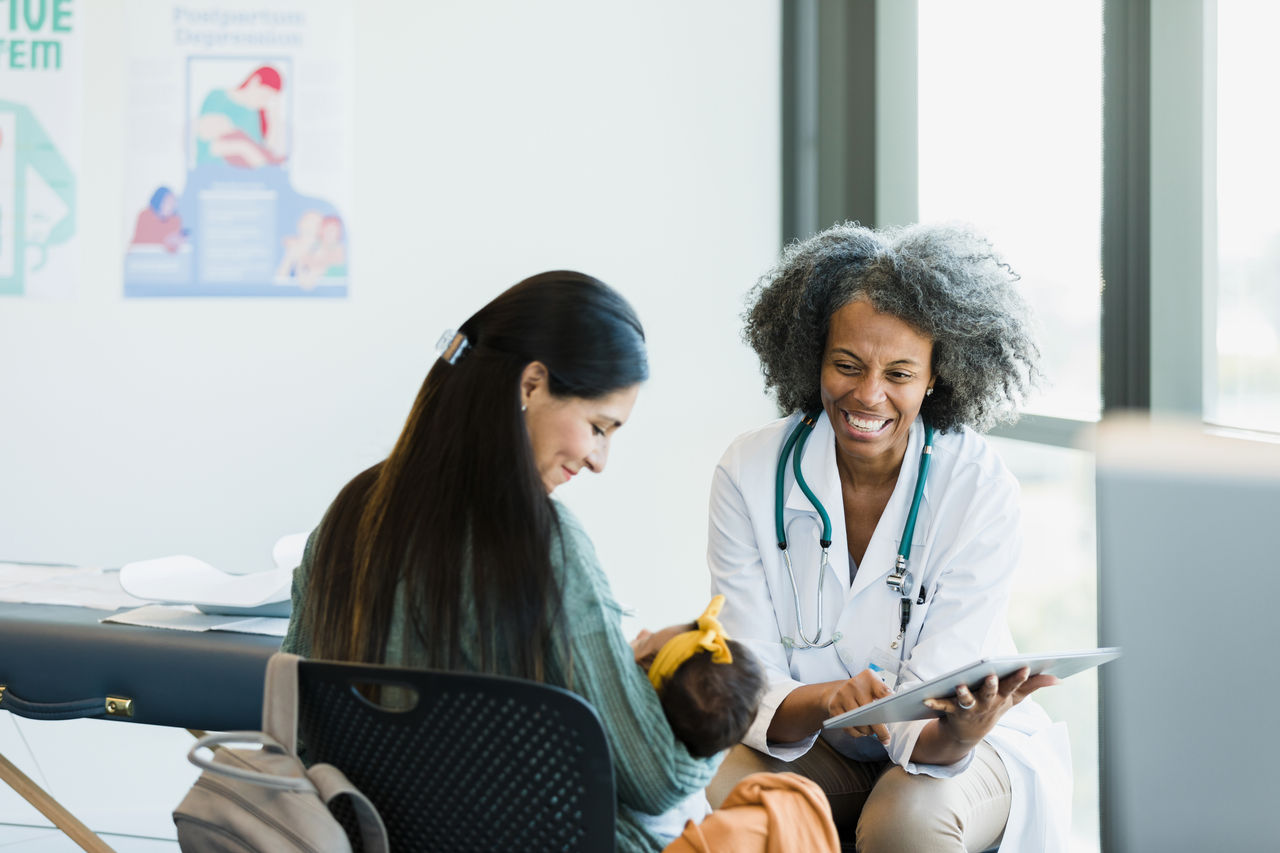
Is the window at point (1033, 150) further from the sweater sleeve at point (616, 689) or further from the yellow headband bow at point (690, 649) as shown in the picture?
the sweater sleeve at point (616, 689)

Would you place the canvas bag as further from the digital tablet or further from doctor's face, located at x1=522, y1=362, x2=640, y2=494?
the digital tablet

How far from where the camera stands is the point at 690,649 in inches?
47.7

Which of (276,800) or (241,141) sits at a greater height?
(241,141)

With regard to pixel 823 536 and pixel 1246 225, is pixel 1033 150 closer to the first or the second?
pixel 1246 225

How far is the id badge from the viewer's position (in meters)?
1.76

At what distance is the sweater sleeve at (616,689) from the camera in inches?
43.6

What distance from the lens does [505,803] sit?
39.9 inches

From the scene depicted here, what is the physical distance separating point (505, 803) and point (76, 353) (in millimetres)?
2799

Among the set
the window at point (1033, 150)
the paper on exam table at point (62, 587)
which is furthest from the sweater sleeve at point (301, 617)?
the window at point (1033, 150)

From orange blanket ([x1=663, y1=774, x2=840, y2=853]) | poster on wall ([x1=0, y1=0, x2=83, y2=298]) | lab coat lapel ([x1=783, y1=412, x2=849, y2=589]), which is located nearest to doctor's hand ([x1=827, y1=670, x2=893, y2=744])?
lab coat lapel ([x1=783, y1=412, x2=849, y2=589])

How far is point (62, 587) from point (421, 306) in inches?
51.9

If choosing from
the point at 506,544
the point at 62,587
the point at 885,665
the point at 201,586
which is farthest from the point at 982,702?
the point at 62,587

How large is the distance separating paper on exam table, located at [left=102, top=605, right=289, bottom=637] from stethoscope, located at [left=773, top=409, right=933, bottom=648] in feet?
2.81

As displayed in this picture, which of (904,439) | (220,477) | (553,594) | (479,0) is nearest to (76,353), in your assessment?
(220,477)
